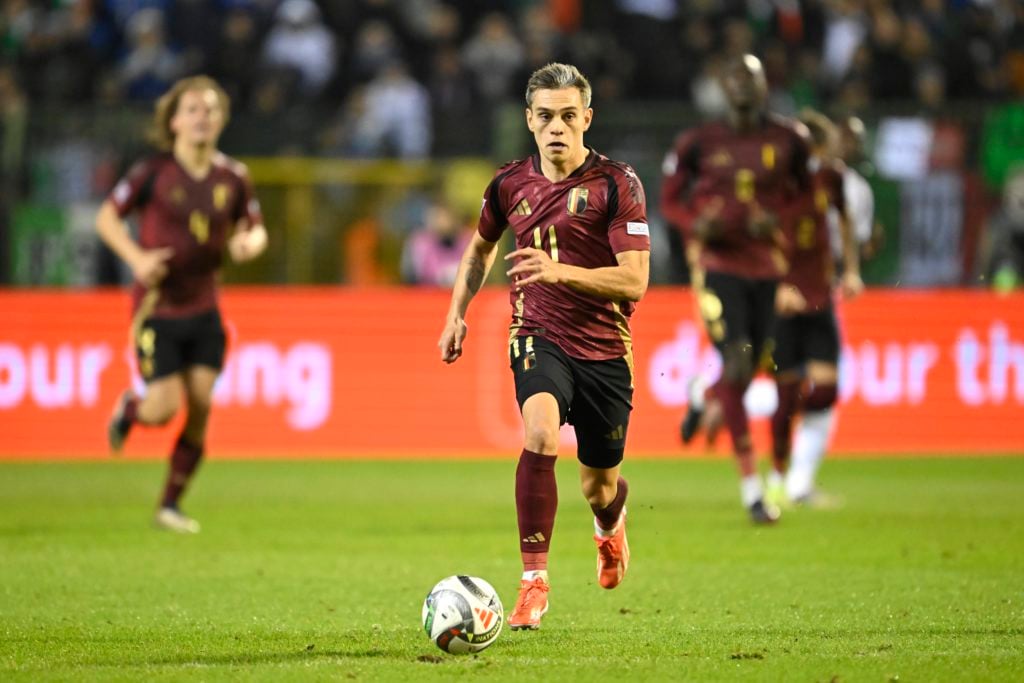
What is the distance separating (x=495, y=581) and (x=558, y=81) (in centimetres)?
259

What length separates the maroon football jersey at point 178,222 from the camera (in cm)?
1068

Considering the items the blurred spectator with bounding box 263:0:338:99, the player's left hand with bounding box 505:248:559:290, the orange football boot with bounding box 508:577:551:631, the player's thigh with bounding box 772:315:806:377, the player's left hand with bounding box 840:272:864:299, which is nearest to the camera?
the player's left hand with bounding box 505:248:559:290

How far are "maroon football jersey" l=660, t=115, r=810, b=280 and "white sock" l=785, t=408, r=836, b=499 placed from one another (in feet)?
5.08

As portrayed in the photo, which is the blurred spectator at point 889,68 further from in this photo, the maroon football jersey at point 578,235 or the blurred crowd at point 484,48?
the maroon football jersey at point 578,235

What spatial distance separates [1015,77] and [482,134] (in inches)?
245

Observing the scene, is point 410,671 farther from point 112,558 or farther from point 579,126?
point 112,558

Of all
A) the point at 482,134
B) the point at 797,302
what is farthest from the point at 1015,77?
the point at 797,302

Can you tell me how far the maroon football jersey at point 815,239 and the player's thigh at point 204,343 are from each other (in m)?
3.69

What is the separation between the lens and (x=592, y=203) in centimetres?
692

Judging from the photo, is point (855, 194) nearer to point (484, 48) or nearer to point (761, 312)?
point (761, 312)

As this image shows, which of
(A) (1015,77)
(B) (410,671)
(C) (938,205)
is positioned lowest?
(B) (410,671)

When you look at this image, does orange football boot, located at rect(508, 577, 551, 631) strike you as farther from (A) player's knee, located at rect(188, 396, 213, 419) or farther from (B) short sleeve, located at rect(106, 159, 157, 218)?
(B) short sleeve, located at rect(106, 159, 157, 218)

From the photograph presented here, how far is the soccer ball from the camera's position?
241 inches

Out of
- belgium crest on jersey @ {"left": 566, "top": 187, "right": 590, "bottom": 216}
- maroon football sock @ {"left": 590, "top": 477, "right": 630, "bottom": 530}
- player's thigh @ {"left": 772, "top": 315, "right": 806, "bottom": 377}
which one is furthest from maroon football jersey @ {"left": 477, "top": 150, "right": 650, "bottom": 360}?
player's thigh @ {"left": 772, "top": 315, "right": 806, "bottom": 377}
